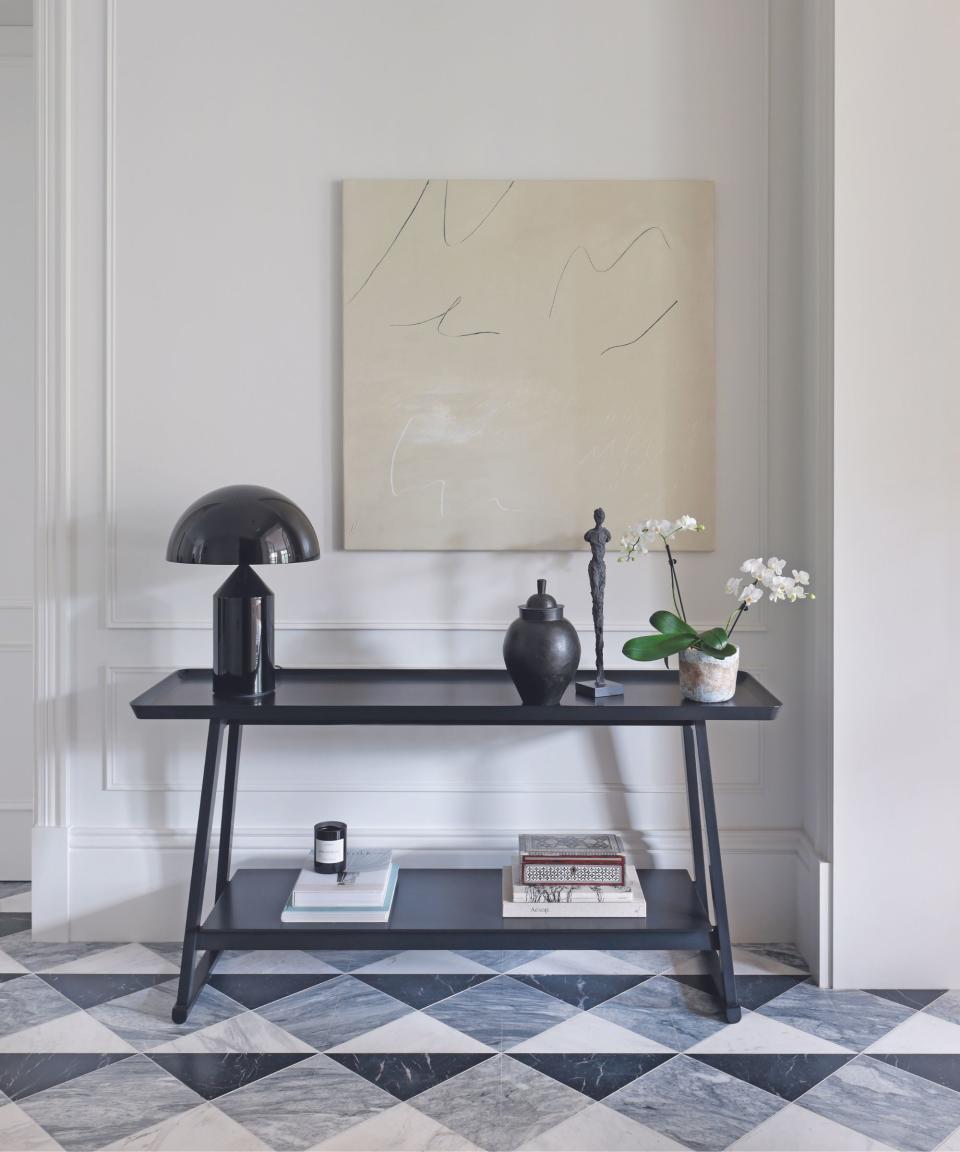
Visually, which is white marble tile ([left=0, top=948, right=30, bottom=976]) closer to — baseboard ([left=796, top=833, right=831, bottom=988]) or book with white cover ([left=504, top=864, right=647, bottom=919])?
book with white cover ([left=504, top=864, right=647, bottom=919])

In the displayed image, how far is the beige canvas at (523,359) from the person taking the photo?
254 centimetres

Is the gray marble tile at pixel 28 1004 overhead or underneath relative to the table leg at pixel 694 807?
underneath

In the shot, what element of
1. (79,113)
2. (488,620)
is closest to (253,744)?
(488,620)

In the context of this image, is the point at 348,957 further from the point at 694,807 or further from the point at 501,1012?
the point at 694,807

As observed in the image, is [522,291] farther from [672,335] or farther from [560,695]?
[560,695]

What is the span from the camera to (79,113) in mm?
2566

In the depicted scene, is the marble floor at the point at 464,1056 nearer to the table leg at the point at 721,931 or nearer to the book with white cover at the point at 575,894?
the table leg at the point at 721,931

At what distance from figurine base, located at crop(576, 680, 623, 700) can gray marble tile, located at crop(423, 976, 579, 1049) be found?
2.42ft

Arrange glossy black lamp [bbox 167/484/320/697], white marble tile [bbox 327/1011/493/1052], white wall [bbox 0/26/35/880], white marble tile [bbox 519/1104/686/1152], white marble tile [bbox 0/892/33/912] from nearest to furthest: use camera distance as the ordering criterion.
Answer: white marble tile [bbox 519/1104/686/1152]
white marble tile [bbox 327/1011/493/1052]
glossy black lamp [bbox 167/484/320/697]
white marble tile [bbox 0/892/33/912]
white wall [bbox 0/26/35/880]

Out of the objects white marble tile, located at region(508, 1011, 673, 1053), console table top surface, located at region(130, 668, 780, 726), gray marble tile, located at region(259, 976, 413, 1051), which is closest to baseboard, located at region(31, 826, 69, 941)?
console table top surface, located at region(130, 668, 780, 726)

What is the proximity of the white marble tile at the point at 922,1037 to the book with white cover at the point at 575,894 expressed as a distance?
603 millimetres

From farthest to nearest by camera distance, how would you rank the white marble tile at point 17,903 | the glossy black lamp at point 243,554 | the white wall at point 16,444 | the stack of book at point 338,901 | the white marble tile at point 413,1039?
1. the white wall at point 16,444
2. the white marble tile at point 17,903
3. the stack of book at point 338,901
4. the glossy black lamp at point 243,554
5. the white marble tile at point 413,1039

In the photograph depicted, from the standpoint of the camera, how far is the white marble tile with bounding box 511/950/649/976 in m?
2.41

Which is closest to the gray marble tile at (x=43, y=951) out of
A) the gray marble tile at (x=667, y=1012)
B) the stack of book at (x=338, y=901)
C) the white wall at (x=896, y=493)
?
the stack of book at (x=338, y=901)
